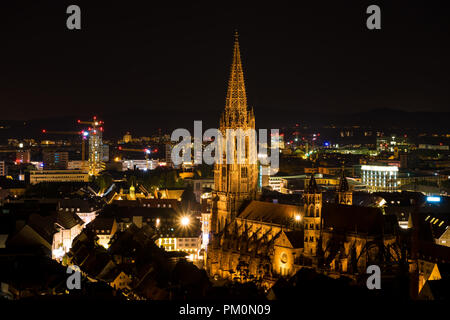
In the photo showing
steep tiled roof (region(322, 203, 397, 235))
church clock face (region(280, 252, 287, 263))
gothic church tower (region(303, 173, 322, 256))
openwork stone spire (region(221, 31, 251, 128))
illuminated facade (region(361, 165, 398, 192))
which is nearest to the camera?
steep tiled roof (region(322, 203, 397, 235))

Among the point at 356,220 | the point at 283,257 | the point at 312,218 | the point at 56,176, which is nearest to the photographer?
the point at 312,218

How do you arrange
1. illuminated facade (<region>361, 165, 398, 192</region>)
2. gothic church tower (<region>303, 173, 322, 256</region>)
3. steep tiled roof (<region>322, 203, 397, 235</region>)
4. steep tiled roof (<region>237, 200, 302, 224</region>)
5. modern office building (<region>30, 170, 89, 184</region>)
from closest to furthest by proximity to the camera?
1. steep tiled roof (<region>322, 203, 397, 235</region>)
2. gothic church tower (<region>303, 173, 322, 256</region>)
3. steep tiled roof (<region>237, 200, 302, 224</region>)
4. illuminated facade (<region>361, 165, 398, 192</region>)
5. modern office building (<region>30, 170, 89, 184</region>)

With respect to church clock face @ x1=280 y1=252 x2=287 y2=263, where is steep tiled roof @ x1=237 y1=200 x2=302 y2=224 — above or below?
above

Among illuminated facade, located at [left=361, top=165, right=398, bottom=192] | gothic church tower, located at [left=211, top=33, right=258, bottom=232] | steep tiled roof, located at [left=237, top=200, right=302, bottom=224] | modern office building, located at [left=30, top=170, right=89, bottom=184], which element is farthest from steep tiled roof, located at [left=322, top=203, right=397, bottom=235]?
modern office building, located at [left=30, top=170, right=89, bottom=184]

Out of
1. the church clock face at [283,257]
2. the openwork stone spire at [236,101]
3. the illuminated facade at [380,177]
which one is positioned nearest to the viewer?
the church clock face at [283,257]

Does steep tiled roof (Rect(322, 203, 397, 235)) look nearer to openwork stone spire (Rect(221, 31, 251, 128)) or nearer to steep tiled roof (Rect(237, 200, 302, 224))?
steep tiled roof (Rect(237, 200, 302, 224))

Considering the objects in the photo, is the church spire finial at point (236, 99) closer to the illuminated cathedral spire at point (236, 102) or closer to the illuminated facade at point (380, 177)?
the illuminated cathedral spire at point (236, 102)

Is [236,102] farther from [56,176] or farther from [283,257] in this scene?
[56,176]

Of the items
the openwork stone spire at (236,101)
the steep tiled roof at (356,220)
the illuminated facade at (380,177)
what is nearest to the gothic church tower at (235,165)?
the openwork stone spire at (236,101)

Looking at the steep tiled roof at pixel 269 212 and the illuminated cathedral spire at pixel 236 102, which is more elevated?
the illuminated cathedral spire at pixel 236 102

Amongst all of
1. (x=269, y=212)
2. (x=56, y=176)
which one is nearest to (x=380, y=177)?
(x=269, y=212)

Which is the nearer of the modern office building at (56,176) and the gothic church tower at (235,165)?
the gothic church tower at (235,165)
